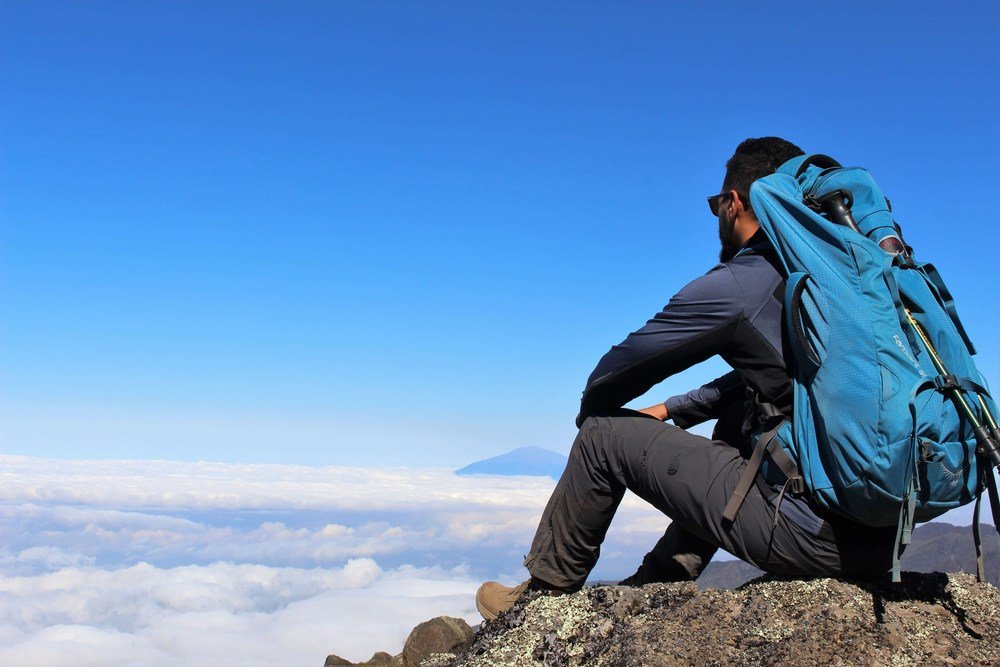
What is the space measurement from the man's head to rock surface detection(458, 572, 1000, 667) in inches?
93.3

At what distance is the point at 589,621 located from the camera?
5.84 metres

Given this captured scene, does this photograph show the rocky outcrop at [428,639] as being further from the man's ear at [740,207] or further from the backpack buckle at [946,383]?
the backpack buckle at [946,383]

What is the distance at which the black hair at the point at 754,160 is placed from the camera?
6016mm

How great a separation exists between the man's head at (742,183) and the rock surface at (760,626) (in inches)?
93.3

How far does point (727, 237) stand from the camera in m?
6.05

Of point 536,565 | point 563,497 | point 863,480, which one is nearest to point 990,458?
point 863,480

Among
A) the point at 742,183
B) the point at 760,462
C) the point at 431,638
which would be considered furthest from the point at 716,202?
the point at 431,638

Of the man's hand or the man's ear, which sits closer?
the man's ear

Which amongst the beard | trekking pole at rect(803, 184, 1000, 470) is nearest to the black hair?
the beard

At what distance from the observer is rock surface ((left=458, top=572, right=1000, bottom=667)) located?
5039mm

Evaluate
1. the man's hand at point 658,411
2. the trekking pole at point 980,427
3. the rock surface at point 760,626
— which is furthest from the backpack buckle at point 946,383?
the man's hand at point 658,411

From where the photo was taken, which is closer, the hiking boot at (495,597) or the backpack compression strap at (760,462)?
the backpack compression strap at (760,462)

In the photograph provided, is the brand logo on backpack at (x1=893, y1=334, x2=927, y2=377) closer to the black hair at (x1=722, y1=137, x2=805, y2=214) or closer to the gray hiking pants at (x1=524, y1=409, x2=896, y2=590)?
the gray hiking pants at (x1=524, y1=409, x2=896, y2=590)

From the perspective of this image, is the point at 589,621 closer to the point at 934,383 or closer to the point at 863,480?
the point at 863,480
